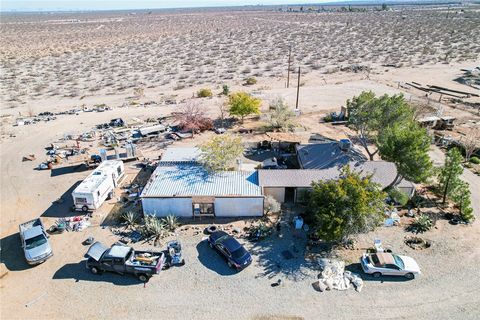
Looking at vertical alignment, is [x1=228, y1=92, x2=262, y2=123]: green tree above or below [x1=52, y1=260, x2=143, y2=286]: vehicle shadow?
above

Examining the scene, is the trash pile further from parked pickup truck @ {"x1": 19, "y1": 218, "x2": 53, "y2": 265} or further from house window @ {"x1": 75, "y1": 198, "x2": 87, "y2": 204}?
parked pickup truck @ {"x1": 19, "y1": 218, "x2": 53, "y2": 265}

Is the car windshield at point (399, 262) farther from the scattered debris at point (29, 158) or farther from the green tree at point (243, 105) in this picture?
the scattered debris at point (29, 158)

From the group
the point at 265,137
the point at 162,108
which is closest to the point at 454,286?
the point at 265,137

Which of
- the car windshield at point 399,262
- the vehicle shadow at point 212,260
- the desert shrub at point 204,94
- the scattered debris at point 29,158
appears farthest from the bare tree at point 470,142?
the scattered debris at point 29,158

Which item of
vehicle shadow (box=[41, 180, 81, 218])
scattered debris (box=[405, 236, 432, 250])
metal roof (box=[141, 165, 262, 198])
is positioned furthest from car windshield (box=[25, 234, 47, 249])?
scattered debris (box=[405, 236, 432, 250])

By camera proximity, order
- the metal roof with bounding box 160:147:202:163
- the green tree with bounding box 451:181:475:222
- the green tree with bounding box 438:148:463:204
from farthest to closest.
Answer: the metal roof with bounding box 160:147:202:163, the green tree with bounding box 438:148:463:204, the green tree with bounding box 451:181:475:222

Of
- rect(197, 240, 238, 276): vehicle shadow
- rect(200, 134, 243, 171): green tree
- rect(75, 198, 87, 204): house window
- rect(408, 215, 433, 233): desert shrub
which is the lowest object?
rect(197, 240, 238, 276): vehicle shadow

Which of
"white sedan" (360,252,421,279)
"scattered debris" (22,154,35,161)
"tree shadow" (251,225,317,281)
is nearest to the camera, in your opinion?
"white sedan" (360,252,421,279)

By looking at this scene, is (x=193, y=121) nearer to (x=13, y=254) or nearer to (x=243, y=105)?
(x=243, y=105)
